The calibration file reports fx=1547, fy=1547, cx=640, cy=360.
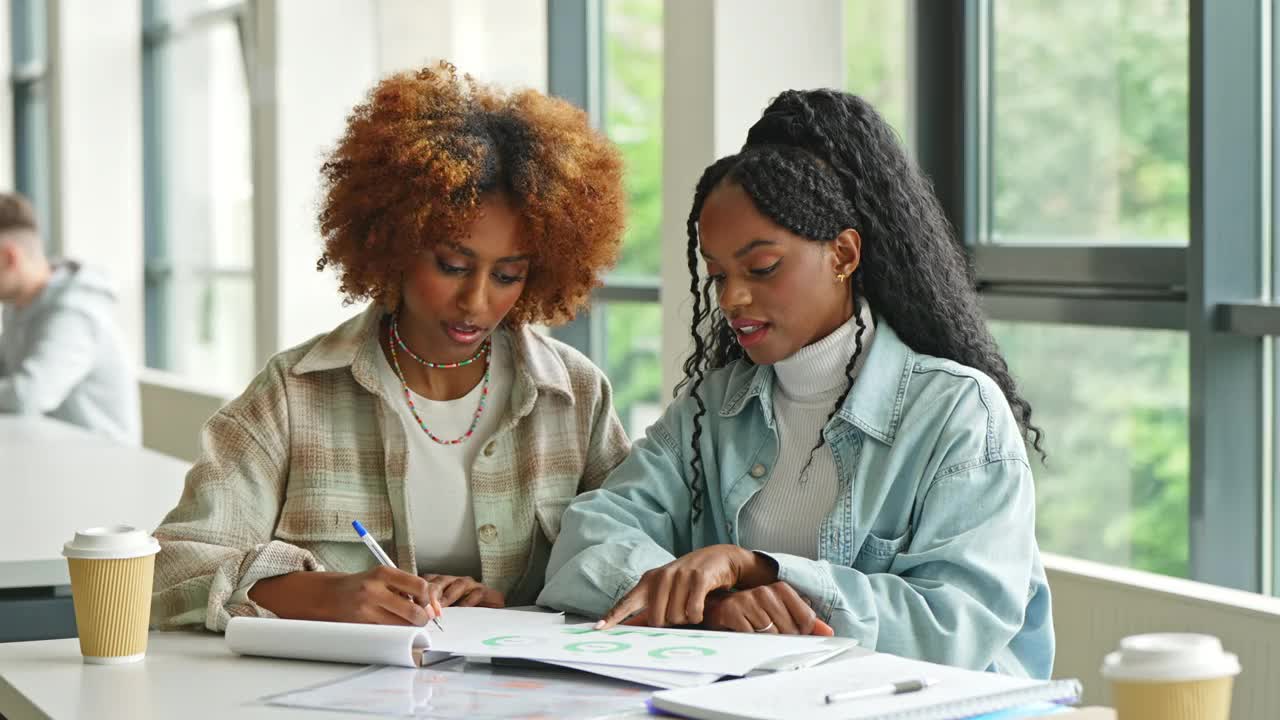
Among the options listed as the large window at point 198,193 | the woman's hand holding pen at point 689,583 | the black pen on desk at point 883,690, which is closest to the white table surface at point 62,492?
the woman's hand holding pen at point 689,583

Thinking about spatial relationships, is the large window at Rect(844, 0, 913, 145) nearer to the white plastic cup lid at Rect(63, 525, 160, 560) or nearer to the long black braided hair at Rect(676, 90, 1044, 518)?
the long black braided hair at Rect(676, 90, 1044, 518)

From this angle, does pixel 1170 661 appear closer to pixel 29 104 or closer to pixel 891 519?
pixel 891 519

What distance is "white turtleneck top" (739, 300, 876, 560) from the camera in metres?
1.77

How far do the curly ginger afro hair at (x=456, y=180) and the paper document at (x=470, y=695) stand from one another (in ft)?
1.92

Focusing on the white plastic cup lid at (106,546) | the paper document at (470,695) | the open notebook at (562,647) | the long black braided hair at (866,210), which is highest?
the long black braided hair at (866,210)

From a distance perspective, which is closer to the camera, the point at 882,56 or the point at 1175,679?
the point at 1175,679

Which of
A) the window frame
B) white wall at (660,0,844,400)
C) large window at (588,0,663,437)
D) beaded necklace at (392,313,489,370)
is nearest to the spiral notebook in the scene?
beaded necklace at (392,313,489,370)

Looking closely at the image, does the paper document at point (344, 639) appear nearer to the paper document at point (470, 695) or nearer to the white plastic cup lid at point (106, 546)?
the paper document at point (470, 695)

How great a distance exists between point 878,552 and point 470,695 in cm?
52

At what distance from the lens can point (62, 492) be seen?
2.80 meters

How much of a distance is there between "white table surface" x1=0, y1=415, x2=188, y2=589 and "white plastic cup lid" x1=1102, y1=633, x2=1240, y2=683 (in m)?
1.58

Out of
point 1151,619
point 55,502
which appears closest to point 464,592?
point 1151,619

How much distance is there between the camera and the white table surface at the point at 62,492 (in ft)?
7.18

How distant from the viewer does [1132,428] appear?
9.50 feet
